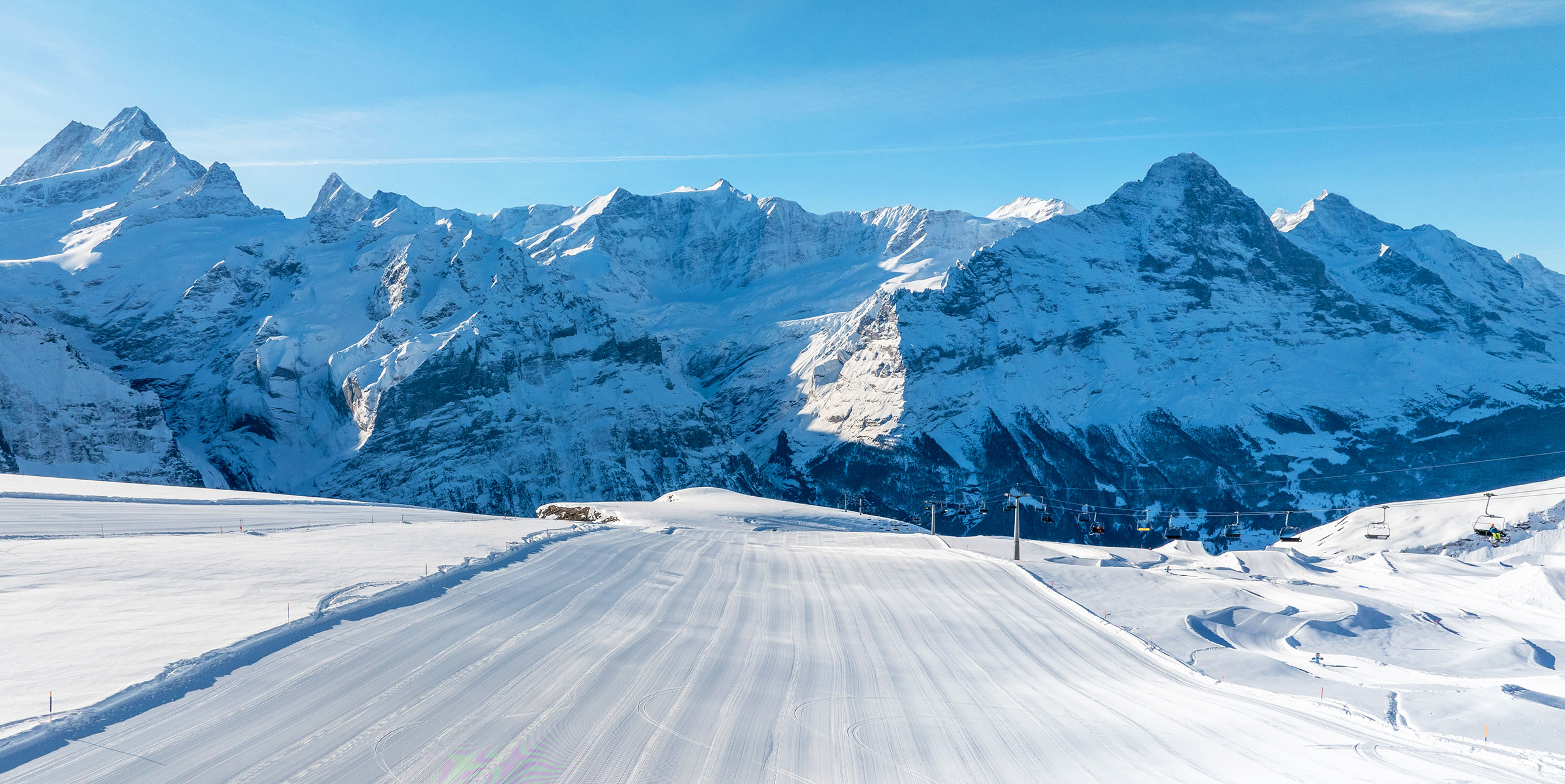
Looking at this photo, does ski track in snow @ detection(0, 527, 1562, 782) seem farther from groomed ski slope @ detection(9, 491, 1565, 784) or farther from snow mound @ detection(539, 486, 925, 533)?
snow mound @ detection(539, 486, 925, 533)

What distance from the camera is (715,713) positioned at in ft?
58.6

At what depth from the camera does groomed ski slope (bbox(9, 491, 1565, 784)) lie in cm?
1448

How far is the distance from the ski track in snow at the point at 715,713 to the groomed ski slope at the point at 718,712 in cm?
6

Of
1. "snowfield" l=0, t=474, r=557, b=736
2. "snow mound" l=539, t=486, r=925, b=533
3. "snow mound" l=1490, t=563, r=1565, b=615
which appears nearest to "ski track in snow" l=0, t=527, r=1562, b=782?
"snowfield" l=0, t=474, r=557, b=736

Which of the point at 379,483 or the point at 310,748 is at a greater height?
the point at 310,748

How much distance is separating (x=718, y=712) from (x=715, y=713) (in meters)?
0.09

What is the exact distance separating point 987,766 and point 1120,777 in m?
2.40

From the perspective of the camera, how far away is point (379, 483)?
177 metres

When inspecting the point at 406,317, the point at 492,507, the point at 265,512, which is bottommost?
the point at 492,507

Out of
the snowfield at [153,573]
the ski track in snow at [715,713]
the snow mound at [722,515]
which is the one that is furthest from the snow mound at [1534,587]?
the snowfield at [153,573]

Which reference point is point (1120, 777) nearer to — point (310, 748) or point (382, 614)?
point (310, 748)

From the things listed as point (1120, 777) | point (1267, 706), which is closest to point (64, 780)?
point (1120, 777)

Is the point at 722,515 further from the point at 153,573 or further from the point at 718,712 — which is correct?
the point at 718,712

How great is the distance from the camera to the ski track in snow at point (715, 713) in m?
14.5
